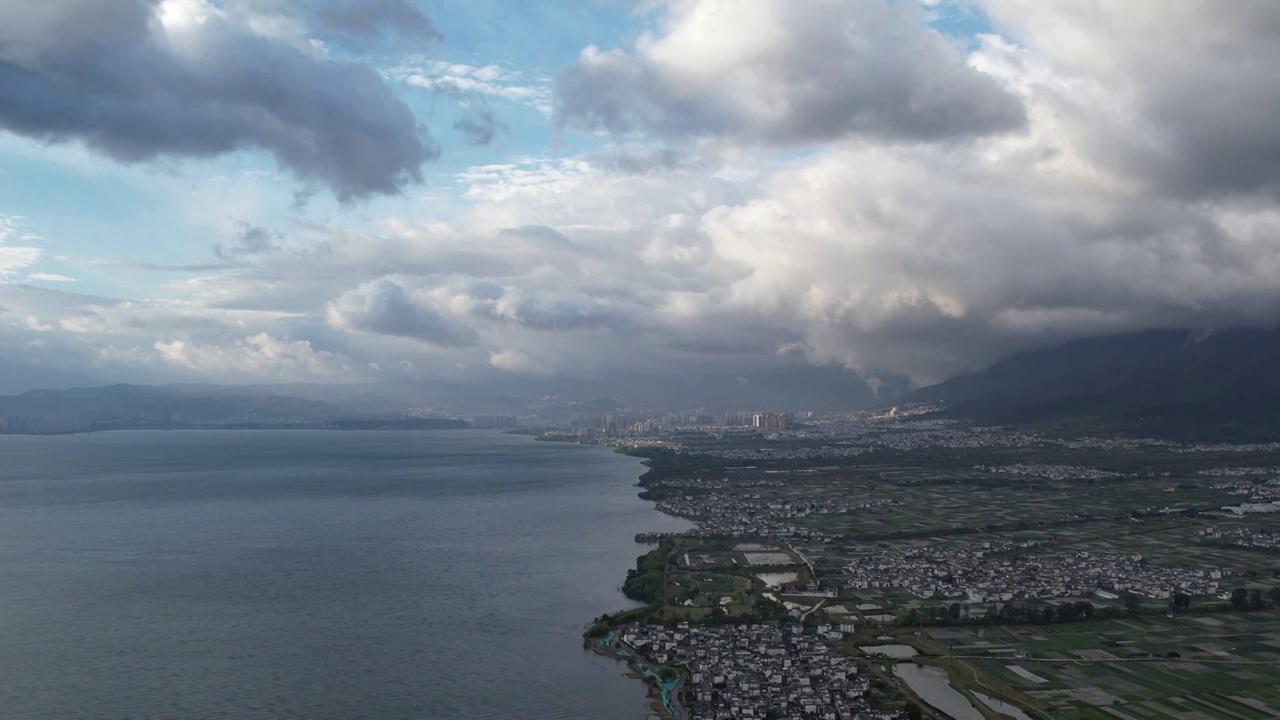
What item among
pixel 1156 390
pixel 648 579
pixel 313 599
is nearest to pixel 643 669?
pixel 648 579

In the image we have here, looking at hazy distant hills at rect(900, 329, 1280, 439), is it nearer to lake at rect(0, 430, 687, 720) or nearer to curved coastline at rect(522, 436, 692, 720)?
lake at rect(0, 430, 687, 720)

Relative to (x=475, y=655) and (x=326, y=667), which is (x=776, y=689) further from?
(x=326, y=667)

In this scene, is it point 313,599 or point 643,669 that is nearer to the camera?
point 643,669

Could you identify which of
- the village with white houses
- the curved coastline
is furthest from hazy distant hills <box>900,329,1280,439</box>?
the curved coastline

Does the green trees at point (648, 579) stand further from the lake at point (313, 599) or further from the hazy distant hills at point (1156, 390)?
the hazy distant hills at point (1156, 390)

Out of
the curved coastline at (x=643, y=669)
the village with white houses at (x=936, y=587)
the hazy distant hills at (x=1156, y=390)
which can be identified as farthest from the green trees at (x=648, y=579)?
the hazy distant hills at (x=1156, y=390)

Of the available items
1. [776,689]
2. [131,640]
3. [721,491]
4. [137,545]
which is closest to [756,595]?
[776,689]

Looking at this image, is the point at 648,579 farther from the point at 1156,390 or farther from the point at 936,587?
the point at 1156,390
